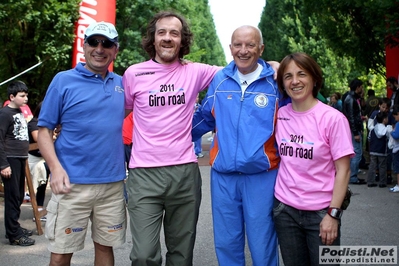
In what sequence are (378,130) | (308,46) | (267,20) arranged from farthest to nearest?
(267,20)
(308,46)
(378,130)

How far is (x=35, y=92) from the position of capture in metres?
12.0

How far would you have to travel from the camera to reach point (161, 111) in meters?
4.06

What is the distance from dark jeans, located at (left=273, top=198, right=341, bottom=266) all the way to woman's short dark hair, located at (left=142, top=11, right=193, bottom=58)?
154 centimetres

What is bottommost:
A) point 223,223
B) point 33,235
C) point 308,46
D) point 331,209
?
point 33,235

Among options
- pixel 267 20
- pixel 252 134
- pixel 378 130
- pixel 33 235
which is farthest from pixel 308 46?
pixel 252 134

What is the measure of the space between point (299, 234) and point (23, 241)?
4226 millimetres

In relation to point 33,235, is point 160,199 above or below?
above

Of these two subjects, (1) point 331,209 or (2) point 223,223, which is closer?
(1) point 331,209

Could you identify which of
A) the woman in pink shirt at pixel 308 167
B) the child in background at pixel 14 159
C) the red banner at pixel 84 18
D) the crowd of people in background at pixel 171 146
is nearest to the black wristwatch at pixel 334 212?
the woman in pink shirt at pixel 308 167

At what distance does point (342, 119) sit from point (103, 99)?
1754 mm

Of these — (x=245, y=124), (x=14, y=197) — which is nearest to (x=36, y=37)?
(x=14, y=197)

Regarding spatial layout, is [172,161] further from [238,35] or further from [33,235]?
[33,235]

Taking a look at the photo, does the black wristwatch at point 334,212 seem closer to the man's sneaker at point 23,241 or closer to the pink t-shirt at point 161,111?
the pink t-shirt at point 161,111

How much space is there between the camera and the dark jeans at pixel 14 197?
6719mm
